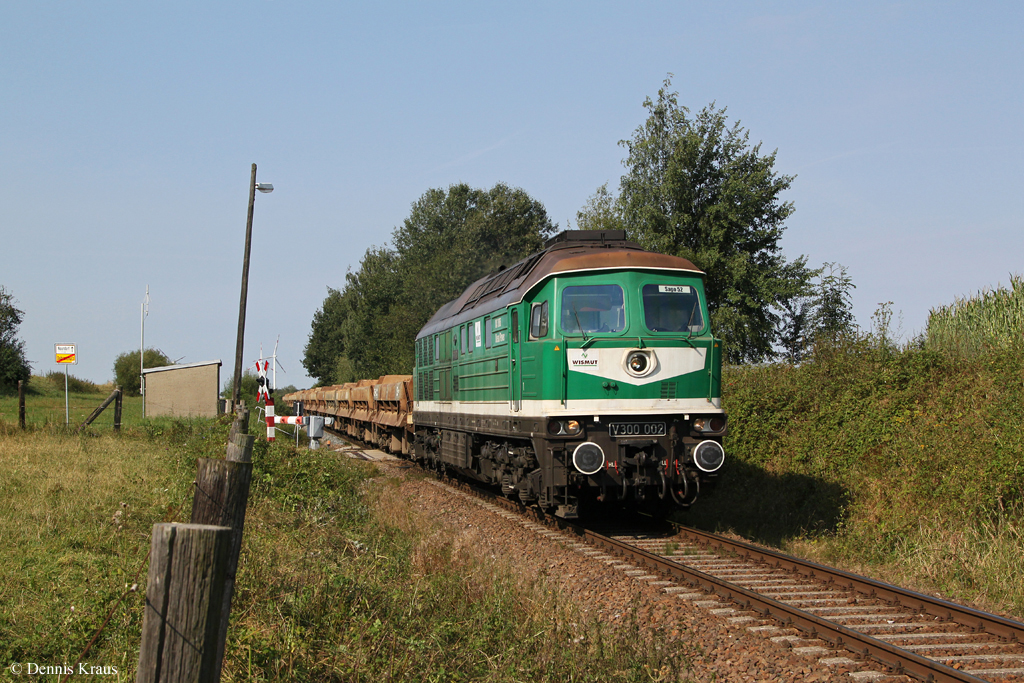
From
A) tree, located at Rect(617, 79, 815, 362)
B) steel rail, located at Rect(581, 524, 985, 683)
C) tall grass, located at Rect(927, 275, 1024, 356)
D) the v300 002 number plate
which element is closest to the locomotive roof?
the v300 002 number plate

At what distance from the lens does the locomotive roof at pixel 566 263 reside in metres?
10.4

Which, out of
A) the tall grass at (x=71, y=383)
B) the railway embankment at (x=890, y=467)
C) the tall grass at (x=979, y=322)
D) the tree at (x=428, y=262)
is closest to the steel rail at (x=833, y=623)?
the railway embankment at (x=890, y=467)

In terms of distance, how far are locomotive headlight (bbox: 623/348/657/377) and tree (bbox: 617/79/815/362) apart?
19314mm

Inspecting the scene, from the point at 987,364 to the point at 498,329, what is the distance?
24.5 feet

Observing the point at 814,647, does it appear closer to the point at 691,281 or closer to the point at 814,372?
the point at 691,281

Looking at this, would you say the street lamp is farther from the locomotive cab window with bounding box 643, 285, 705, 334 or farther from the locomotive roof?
the locomotive cab window with bounding box 643, 285, 705, 334

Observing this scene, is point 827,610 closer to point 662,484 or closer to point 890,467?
point 662,484

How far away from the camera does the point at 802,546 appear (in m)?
10.5

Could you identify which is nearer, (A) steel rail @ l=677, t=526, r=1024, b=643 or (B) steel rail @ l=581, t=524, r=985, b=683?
(B) steel rail @ l=581, t=524, r=985, b=683

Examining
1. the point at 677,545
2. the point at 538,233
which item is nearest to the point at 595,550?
the point at 677,545

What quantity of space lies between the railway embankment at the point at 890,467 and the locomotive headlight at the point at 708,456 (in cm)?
177

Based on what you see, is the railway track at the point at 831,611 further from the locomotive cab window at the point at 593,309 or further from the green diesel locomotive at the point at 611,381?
the locomotive cab window at the point at 593,309

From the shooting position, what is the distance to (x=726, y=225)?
29.3 metres

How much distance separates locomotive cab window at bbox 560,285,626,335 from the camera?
10.2 metres
